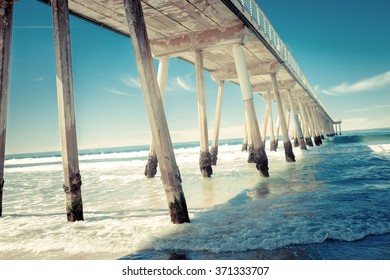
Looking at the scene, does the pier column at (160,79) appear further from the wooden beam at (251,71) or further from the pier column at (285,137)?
the pier column at (285,137)

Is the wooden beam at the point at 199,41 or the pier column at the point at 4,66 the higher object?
the wooden beam at the point at 199,41

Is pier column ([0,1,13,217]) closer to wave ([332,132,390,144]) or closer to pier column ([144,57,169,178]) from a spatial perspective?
pier column ([144,57,169,178])

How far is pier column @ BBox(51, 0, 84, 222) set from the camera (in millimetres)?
4168

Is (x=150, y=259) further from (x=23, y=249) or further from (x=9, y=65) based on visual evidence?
(x=9, y=65)

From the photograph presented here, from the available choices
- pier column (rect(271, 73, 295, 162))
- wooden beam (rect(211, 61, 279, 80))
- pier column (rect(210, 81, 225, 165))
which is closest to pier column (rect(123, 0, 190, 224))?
pier column (rect(210, 81, 225, 165))

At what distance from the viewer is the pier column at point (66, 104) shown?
13.7 ft

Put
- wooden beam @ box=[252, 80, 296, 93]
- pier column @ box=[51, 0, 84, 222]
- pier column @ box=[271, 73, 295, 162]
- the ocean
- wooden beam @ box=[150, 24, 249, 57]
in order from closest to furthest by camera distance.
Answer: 1. the ocean
2. pier column @ box=[51, 0, 84, 222]
3. wooden beam @ box=[150, 24, 249, 57]
4. pier column @ box=[271, 73, 295, 162]
5. wooden beam @ box=[252, 80, 296, 93]

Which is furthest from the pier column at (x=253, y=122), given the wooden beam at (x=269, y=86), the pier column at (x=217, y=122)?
the wooden beam at (x=269, y=86)

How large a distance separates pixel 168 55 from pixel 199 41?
1.37 metres

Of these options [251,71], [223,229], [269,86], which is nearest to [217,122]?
[251,71]

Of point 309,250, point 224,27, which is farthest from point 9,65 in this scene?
point 224,27

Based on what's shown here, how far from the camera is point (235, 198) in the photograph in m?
6.07

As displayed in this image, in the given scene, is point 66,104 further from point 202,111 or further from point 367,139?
point 367,139

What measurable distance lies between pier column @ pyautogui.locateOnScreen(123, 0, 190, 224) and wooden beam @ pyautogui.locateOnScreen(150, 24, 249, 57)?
19.4ft
